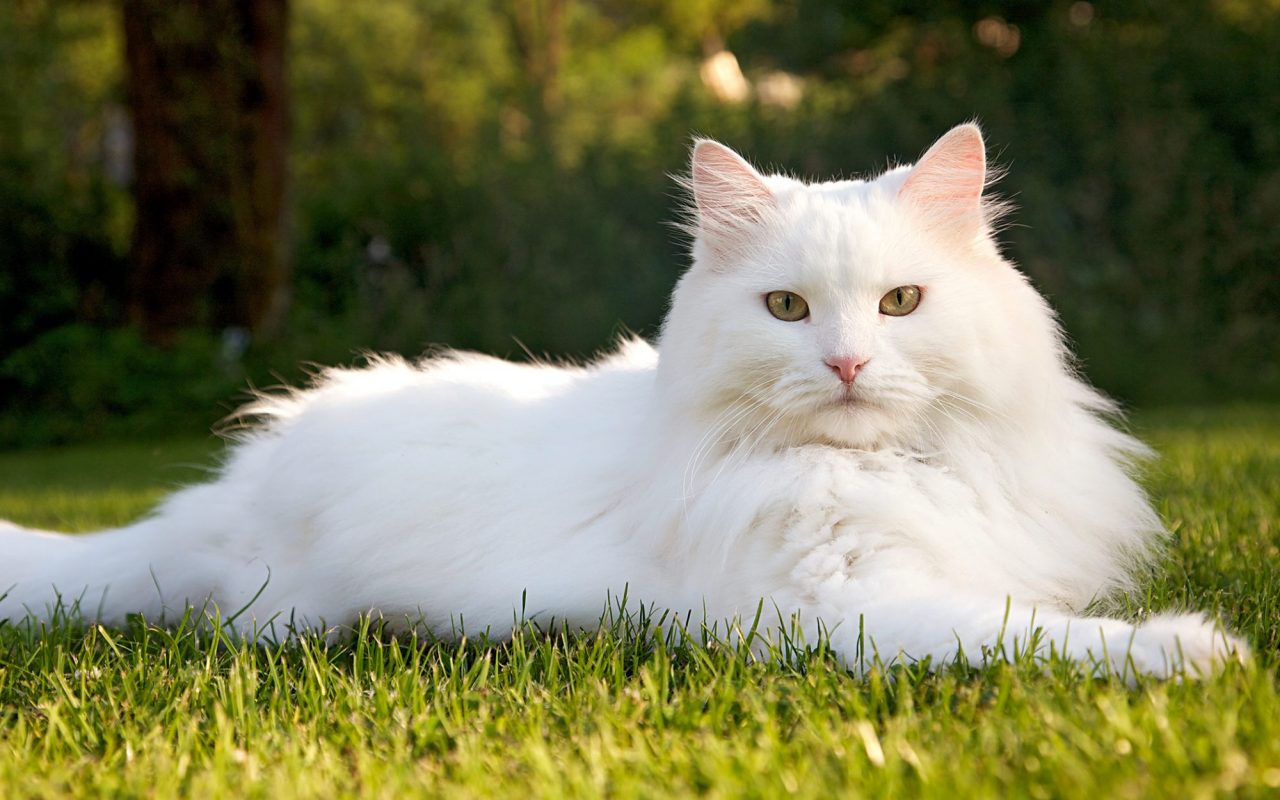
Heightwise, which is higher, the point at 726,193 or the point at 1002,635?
the point at 726,193

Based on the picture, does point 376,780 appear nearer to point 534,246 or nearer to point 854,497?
point 854,497

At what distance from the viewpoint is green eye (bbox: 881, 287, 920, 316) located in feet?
7.03

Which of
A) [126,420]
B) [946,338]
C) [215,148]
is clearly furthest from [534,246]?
[946,338]

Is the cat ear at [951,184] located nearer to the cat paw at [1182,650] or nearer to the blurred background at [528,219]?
the cat paw at [1182,650]

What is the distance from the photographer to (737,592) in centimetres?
210

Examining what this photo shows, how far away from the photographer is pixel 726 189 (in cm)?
233

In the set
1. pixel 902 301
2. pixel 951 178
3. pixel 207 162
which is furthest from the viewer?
pixel 207 162

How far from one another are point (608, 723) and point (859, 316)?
899 mm

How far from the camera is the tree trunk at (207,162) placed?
307 inches

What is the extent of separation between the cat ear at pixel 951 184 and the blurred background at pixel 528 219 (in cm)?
552

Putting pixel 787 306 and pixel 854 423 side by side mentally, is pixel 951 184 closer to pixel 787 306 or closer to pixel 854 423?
pixel 787 306

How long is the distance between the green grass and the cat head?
0.50 meters

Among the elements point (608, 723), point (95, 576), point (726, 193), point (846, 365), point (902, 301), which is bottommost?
point (95, 576)

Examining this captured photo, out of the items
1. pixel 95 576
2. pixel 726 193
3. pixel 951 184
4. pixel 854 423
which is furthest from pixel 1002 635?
pixel 95 576
